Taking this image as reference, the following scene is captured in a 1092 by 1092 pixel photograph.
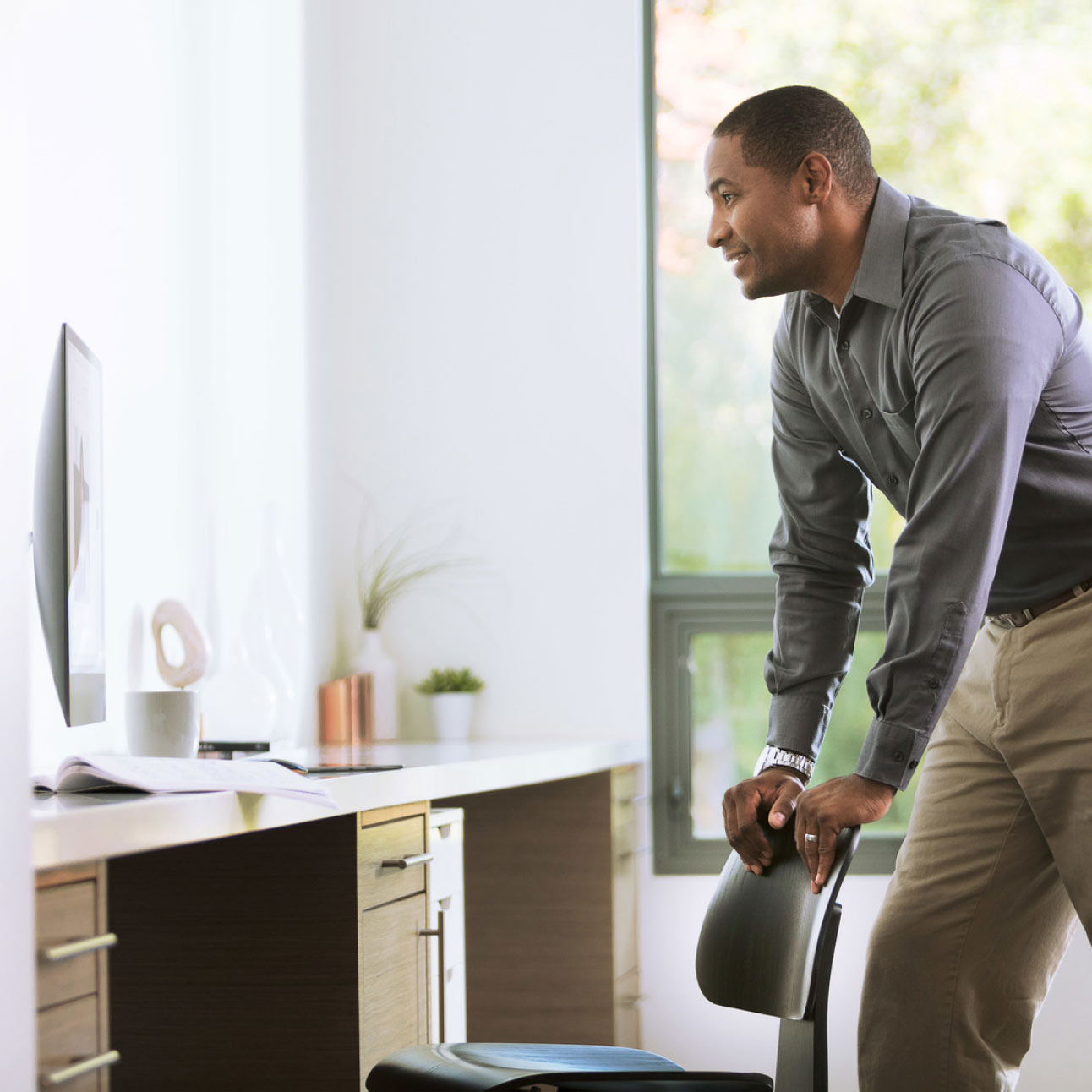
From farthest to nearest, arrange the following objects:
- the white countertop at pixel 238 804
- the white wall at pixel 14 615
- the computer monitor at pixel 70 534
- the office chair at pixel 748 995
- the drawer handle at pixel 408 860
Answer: the drawer handle at pixel 408 860
the computer monitor at pixel 70 534
the office chair at pixel 748 995
the white countertop at pixel 238 804
the white wall at pixel 14 615

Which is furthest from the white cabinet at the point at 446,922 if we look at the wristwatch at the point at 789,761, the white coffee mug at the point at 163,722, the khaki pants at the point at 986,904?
the khaki pants at the point at 986,904

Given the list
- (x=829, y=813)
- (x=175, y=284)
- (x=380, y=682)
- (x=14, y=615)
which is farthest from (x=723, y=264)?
(x=14, y=615)

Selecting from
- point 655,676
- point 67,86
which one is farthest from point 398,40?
point 655,676

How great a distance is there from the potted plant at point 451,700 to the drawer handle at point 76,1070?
217 centimetres

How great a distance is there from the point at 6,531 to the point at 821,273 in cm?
111

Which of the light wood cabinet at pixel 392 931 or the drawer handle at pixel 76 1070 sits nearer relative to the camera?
the drawer handle at pixel 76 1070

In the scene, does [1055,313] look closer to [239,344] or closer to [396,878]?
[396,878]

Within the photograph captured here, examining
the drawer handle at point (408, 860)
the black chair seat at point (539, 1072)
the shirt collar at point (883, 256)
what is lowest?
the black chair seat at point (539, 1072)

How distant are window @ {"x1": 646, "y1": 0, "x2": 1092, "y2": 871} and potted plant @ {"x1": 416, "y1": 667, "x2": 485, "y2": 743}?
506mm

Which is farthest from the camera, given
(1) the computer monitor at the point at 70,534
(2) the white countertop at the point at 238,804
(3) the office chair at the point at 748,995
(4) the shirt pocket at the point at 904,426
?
(4) the shirt pocket at the point at 904,426

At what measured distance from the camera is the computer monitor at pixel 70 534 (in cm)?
164

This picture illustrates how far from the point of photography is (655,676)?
Answer: 3.62 m

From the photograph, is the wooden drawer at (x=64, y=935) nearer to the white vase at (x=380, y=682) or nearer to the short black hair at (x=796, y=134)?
the short black hair at (x=796, y=134)

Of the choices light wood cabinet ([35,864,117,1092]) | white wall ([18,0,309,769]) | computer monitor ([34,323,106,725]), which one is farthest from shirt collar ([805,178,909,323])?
white wall ([18,0,309,769])
